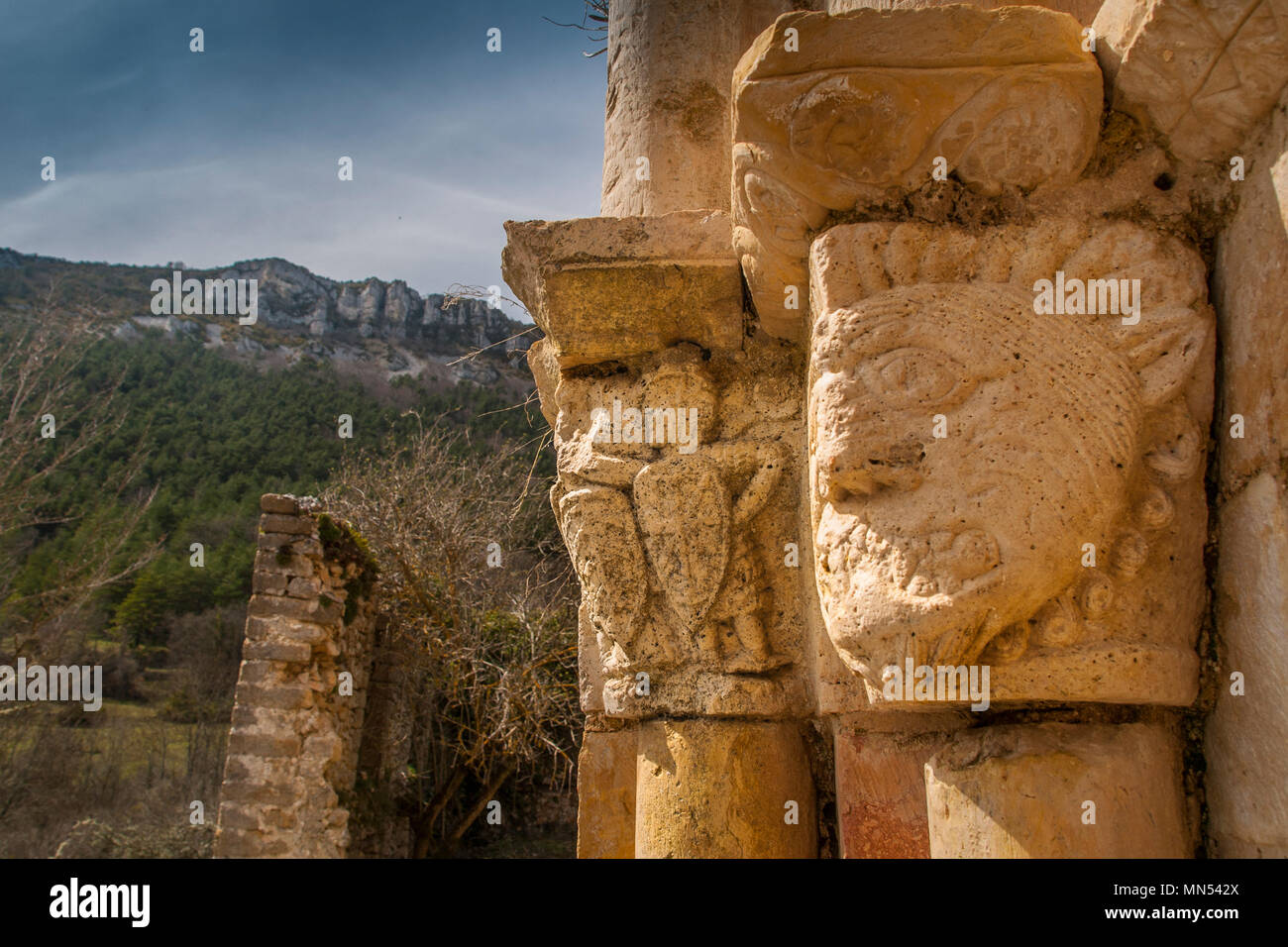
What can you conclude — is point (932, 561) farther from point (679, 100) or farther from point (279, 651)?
point (279, 651)

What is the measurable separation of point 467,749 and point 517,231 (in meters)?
7.31

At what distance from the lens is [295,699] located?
584 cm

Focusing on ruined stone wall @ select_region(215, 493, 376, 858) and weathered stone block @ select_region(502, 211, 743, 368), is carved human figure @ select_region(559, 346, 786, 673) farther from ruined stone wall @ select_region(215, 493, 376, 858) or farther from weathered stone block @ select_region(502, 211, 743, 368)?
ruined stone wall @ select_region(215, 493, 376, 858)

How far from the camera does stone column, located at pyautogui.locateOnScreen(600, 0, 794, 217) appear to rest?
2203 millimetres

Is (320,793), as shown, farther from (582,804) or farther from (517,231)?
(517,231)

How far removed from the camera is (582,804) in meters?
2.28

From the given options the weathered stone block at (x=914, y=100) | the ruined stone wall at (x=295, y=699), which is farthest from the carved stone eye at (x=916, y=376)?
the ruined stone wall at (x=295, y=699)

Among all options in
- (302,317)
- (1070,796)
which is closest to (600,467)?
(1070,796)

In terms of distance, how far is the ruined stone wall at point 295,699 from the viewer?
18.3 ft


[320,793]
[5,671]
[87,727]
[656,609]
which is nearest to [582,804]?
[656,609]

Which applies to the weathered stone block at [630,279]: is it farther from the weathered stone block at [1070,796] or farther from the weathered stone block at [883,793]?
the weathered stone block at [1070,796]

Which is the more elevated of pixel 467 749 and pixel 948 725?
pixel 948 725

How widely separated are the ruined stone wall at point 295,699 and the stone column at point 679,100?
4675mm

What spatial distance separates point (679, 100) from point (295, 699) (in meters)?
4.95
